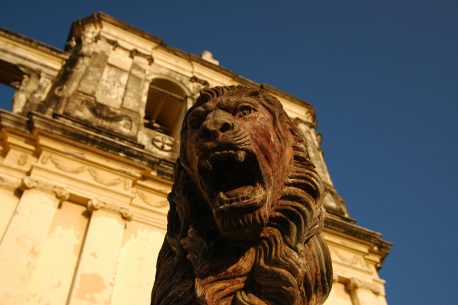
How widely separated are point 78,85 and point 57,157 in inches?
121

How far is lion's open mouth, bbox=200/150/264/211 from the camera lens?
210 cm

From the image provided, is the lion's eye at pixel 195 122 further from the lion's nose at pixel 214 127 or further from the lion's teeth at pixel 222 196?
the lion's teeth at pixel 222 196

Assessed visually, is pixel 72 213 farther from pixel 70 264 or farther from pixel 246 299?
pixel 246 299

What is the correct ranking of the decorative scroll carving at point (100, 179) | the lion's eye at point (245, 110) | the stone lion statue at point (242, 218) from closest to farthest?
the stone lion statue at point (242, 218) < the lion's eye at point (245, 110) < the decorative scroll carving at point (100, 179)

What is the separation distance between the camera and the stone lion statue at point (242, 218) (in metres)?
1.96

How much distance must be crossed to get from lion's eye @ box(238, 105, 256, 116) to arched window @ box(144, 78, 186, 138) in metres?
10.2

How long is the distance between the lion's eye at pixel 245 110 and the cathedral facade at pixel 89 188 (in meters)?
4.44

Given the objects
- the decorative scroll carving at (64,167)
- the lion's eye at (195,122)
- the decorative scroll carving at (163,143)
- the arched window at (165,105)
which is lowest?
the lion's eye at (195,122)

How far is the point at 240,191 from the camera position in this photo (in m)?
2.04

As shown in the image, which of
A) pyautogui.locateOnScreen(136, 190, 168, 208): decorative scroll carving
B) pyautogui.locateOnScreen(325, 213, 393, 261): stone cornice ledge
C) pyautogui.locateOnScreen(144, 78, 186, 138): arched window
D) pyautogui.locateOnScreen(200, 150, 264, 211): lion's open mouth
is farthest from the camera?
pyautogui.locateOnScreen(144, 78, 186, 138): arched window

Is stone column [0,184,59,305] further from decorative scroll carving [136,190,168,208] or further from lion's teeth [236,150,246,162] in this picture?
lion's teeth [236,150,246,162]

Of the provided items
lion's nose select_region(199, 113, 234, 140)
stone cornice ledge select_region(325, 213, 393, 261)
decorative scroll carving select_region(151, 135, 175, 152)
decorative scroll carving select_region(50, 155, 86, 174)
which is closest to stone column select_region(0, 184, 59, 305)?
decorative scroll carving select_region(50, 155, 86, 174)

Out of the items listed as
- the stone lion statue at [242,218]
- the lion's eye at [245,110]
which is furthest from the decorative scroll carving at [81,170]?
the lion's eye at [245,110]

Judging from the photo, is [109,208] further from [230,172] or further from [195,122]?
[230,172]
